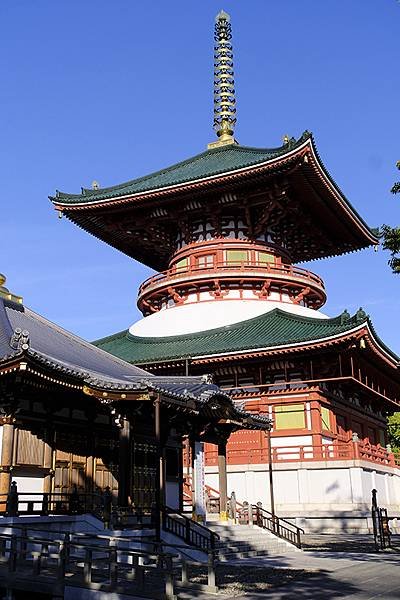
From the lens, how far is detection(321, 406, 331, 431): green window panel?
33.9 metres

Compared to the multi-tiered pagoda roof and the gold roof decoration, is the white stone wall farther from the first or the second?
the multi-tiered pagoda roof

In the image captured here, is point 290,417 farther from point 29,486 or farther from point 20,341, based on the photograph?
point 20,341

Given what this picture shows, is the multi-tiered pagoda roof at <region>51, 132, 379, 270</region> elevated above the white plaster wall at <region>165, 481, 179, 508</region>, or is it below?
above

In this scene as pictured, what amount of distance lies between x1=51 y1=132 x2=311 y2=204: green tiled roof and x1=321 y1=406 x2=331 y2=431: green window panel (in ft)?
48.9

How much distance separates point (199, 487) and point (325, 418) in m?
10.2

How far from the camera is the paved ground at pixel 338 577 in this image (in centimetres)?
1438

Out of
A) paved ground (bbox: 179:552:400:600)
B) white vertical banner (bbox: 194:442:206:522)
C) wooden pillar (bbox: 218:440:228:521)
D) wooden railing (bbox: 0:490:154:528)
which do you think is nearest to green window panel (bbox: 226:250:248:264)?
white vertical banner (bbox: 194:442:206:522)

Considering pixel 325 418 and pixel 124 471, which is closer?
pixel 124 471

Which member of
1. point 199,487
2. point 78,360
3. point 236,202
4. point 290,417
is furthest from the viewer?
point 236,202

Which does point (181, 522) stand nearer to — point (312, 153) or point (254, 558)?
point (254, 558)

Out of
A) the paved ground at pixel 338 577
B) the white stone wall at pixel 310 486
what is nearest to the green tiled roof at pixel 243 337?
the white stone wall at pixel 310 486

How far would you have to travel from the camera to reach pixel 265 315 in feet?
125

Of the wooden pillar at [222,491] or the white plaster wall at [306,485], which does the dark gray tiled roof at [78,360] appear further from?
the white plaster wall at [306,485]

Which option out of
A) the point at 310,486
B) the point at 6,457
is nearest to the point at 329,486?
the point at 310,486
